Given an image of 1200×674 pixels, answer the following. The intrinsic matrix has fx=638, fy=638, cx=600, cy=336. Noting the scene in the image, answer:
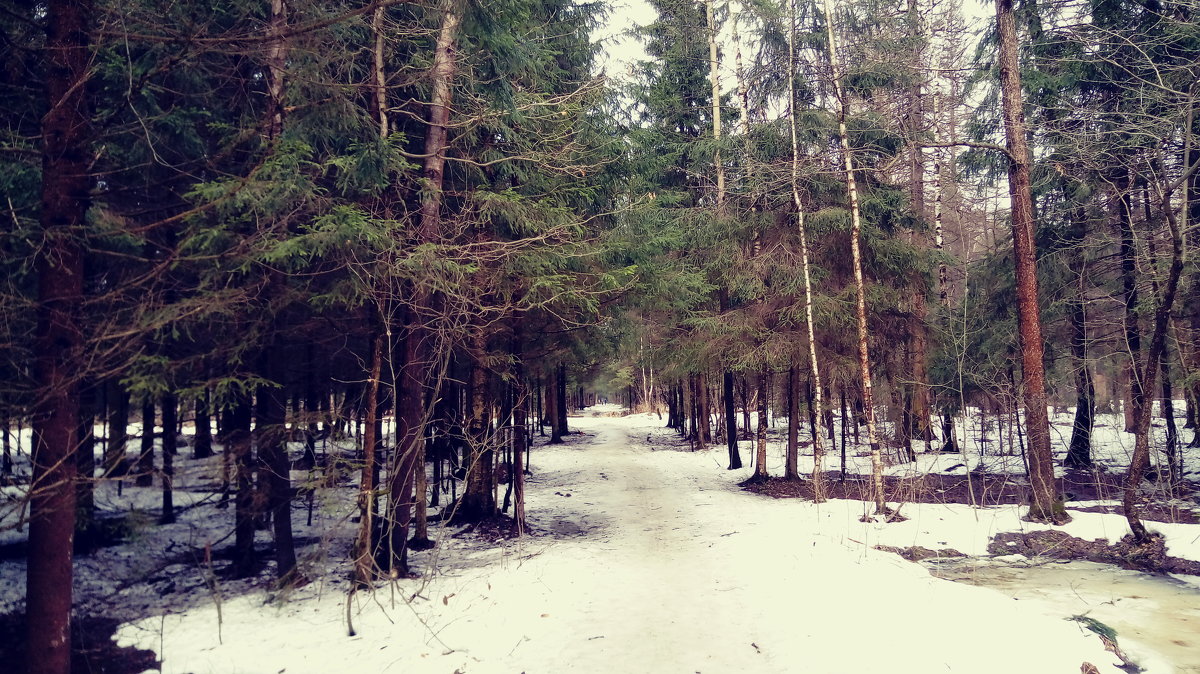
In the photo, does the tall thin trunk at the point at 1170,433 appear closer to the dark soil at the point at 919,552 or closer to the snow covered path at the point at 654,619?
the dark soil at the point at 919,552

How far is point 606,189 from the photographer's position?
1152cm

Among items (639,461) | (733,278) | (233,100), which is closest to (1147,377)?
(733,278)

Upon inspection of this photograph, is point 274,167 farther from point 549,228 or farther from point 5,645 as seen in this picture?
point 5,645

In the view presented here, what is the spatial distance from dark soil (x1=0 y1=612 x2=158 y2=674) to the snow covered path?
220mm

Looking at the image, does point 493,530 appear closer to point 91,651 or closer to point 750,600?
point 750,600

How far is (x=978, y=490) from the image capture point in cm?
1509

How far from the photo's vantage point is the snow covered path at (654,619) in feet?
20.1

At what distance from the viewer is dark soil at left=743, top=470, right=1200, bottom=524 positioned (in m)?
12.0

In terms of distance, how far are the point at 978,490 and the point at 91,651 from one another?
16.7m

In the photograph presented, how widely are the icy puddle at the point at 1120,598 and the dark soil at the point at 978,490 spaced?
85.5 inches

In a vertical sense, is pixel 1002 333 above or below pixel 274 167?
below

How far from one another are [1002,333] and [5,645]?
63.3 ft

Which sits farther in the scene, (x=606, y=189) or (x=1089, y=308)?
(x=1089, y=308)

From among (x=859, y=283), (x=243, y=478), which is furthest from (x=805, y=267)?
(x=243, y=478)
